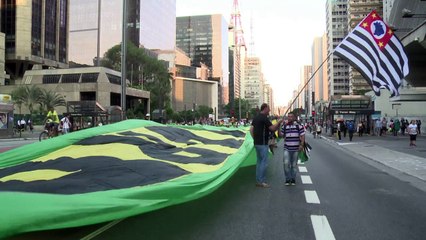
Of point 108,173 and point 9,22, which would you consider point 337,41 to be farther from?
point 108,173

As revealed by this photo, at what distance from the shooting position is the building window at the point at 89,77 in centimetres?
7675

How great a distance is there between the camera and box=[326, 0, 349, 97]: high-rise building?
160m

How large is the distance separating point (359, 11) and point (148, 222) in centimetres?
14545

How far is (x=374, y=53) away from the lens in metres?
16.4

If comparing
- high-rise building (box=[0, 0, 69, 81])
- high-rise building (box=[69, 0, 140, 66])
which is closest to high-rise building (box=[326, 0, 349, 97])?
high-rise building (box=[69, 0, 140, 66])

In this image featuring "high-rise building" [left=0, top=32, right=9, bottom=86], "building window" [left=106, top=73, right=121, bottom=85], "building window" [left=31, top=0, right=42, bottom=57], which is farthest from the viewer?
"building window" [left=31, top=0, right=42, bottom=57]

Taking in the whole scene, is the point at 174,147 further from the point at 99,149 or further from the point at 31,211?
the point at 31,211

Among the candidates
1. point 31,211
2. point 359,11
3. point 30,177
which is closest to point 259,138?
point 30,177

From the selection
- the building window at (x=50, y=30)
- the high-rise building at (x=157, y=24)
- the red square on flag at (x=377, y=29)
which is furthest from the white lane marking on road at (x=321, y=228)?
the high-rise building at (x=157, y=24)

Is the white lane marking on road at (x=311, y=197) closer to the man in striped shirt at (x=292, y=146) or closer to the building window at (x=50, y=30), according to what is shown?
the man in striped shirt at (x=292, y=146)

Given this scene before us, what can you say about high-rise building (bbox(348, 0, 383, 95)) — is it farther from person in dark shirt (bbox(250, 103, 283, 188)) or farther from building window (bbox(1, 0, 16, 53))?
person in dark shirt (bbox(250, 103, 283, 188))

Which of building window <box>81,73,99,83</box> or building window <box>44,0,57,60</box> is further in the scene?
building window <box>44,0,57,60</box>

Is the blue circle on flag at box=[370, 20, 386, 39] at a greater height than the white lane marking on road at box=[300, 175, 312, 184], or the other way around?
the blue circle on flag at box=[370, 20, 386, 39]

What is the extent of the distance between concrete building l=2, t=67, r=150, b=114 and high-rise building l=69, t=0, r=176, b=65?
52970mm
